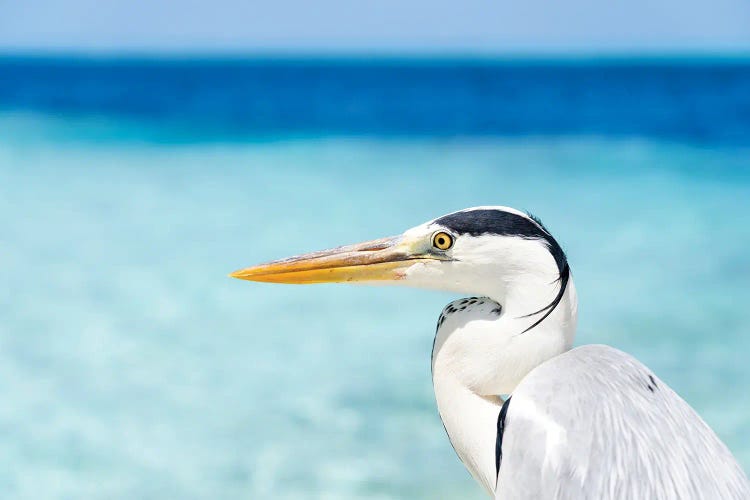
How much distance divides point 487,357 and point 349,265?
0.40m

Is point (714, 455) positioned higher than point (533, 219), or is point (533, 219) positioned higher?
point (533, 219)

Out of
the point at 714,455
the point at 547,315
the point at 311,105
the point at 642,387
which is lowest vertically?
the point at 714,455

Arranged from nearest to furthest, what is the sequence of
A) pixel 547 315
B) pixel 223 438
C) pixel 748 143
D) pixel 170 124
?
pixel 547 315, pixel 223 438, pixel 748 143, pixel 170 124

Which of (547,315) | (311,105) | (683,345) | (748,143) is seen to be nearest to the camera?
(547,315)

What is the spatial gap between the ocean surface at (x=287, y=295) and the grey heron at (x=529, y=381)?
229 centimetres

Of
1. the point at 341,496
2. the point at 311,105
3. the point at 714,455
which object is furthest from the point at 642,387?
the point at 311,105

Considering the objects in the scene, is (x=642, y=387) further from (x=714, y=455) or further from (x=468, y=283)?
(x=468, y=283)

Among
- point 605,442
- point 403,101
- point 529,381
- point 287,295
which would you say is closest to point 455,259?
point 529,381

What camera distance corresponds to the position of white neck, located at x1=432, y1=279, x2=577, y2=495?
205cm

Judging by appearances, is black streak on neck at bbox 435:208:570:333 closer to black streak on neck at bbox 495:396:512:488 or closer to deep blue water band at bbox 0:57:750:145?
black streak on neck at bbox 495:396:512:488

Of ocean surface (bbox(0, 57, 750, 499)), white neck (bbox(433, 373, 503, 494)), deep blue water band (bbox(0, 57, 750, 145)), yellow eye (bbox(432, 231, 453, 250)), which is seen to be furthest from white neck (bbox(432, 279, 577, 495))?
deep blue water band (bbox(0, 57, 750, 145))

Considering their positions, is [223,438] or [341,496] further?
[223,438]

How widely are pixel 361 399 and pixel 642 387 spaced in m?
3.42

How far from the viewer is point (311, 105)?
23484mm
